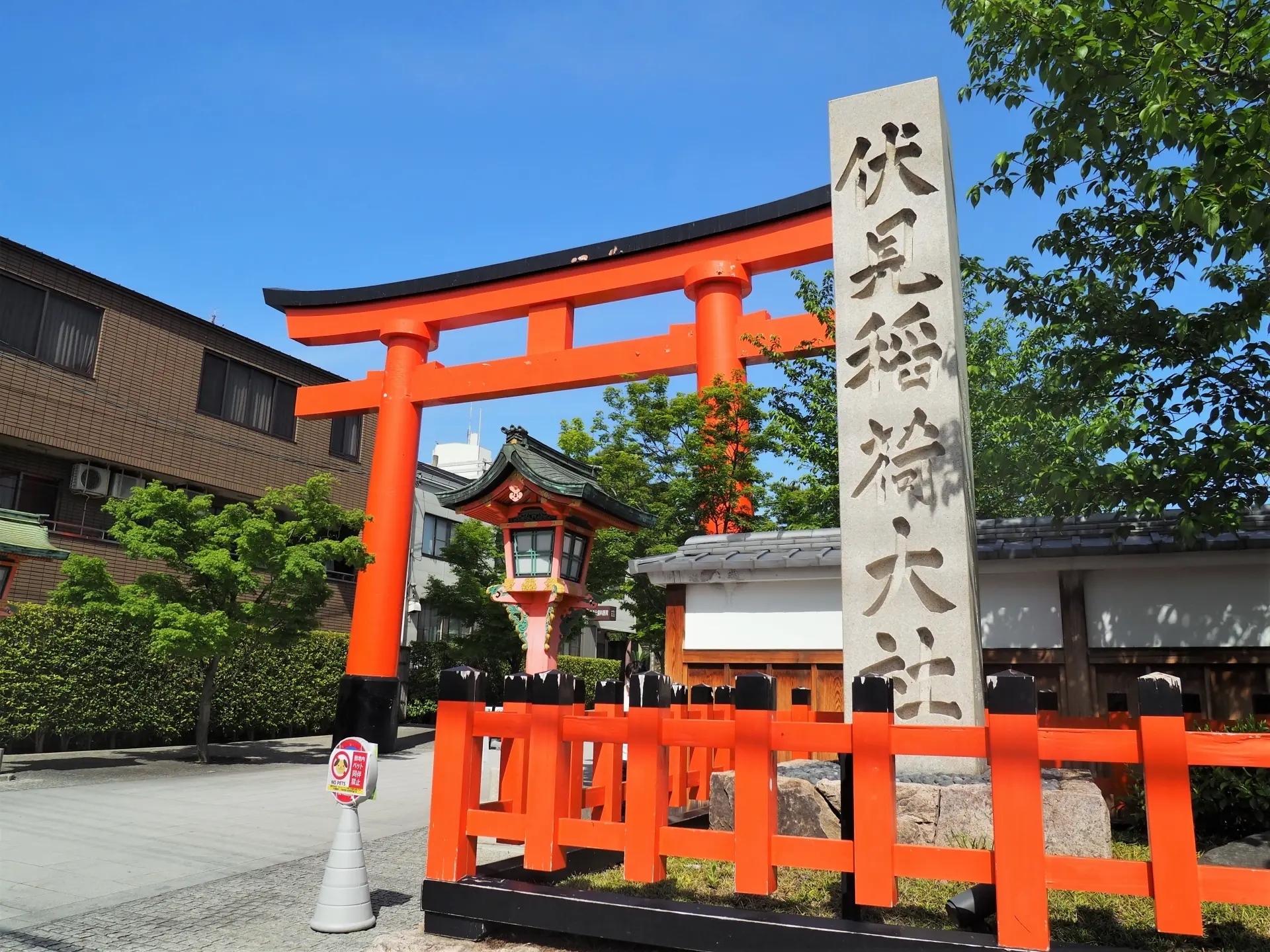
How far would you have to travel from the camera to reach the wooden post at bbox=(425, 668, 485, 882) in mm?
3738

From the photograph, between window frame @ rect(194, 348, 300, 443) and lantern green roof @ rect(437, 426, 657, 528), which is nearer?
lantern green roof @ rect(437, 426, 657, 528)

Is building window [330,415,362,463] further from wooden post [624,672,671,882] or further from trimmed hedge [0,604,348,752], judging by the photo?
wooden post [624,672,671,882]

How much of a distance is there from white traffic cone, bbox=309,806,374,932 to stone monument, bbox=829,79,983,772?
2977mm

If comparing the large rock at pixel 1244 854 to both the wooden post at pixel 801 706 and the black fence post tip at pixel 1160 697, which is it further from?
the wooden post at pixel 801 706

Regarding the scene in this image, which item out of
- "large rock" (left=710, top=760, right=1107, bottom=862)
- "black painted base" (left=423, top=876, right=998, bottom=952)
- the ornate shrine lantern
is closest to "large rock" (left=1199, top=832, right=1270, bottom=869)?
"large rock" (left=710, top=760, right=1107, bottom=862)

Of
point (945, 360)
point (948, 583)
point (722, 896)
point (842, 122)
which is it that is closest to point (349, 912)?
point (722, 896)

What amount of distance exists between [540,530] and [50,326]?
11997 mm

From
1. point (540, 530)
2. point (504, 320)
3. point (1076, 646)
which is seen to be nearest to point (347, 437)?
point (504, 320)

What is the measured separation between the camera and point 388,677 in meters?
16.3

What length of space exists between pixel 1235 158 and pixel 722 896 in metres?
4.95

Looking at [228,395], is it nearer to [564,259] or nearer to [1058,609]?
[564,259]

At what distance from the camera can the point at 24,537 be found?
1134cm

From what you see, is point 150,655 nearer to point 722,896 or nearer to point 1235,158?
point 722,896

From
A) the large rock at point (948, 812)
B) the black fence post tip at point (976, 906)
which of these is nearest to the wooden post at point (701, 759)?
the large rock at point (948, 812)
